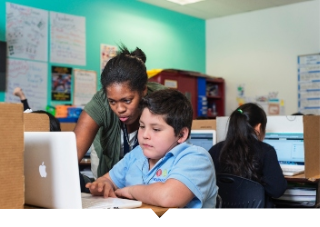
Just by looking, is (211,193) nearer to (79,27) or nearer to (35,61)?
(35,61)

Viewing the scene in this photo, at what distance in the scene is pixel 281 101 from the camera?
5.46 meters

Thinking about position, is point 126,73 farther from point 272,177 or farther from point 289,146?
point 289,146

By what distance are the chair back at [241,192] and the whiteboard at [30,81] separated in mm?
2572

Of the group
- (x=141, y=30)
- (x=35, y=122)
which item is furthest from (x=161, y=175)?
(x=141, y=30)

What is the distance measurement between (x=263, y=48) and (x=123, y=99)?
13.9 ft

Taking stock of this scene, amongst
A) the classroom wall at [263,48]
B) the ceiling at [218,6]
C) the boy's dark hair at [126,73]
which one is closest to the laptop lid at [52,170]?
the boy's dark hair at [126,73]

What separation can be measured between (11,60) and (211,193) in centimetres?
316

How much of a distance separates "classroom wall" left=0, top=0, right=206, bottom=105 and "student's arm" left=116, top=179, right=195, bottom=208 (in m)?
3.06

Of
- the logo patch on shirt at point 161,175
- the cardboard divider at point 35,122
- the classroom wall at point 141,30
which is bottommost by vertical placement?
the logo patch on shirt at point 161,175

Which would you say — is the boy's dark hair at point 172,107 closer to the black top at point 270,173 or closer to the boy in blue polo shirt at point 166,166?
the boy in blue polo shirt at point 166,166

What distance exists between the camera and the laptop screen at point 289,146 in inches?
104

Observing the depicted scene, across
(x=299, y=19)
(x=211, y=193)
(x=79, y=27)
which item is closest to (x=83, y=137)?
(x=211, y=193)

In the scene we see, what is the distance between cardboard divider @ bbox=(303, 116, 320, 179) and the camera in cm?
227

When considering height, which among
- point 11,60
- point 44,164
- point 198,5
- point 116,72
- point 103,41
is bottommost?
point 44,164
